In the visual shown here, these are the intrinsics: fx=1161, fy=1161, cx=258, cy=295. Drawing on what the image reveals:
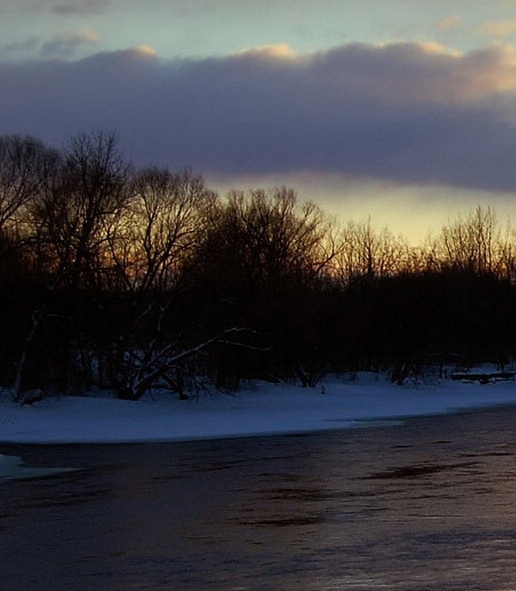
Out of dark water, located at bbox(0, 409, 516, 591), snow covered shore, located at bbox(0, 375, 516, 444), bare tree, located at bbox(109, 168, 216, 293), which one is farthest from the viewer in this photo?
bare tree, located at bbox(109, 168, 216, 293)

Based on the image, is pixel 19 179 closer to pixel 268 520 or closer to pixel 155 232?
pixel 155 232

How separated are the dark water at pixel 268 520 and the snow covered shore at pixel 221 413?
8.34 meters

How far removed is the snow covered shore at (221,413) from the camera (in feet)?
143

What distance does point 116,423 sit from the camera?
4709cm

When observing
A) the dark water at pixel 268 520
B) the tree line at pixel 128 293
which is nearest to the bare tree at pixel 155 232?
the tree line at pixel 128 293

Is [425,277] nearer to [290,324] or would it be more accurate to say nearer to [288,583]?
[290,324]

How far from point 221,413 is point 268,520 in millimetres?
33777

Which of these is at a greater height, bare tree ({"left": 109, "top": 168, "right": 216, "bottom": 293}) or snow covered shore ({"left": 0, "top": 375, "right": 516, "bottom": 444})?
bare tree ({"left": 109, "top": 168, "right": 216, "bottom": 293})

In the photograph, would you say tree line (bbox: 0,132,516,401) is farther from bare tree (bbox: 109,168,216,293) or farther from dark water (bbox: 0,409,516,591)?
dark water (bbox: 0,409,516,591)

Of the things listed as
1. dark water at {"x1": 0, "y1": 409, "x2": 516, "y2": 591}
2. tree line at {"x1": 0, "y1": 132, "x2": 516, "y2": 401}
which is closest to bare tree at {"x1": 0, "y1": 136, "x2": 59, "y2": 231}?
tree line at {"x1": 0, "y1": 132, "x2": 516, "y2": 401}

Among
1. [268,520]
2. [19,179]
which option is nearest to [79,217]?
[19,179]

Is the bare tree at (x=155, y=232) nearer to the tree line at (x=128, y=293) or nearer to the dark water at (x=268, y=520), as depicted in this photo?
the tree line at (x=128, y=293)

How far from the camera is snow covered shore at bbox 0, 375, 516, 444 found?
43500mm

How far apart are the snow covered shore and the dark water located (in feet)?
27.3
